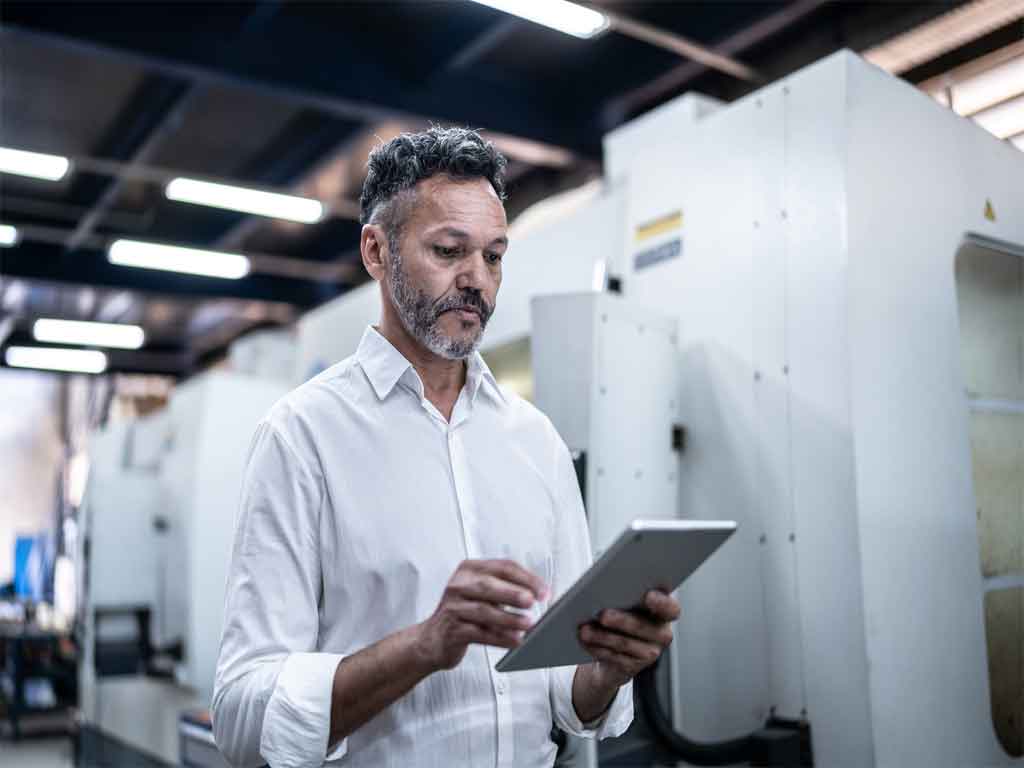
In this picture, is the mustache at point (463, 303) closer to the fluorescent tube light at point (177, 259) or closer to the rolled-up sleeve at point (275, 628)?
the rolled-up sleeve at point (275, 628)

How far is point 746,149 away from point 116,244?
17.1ft

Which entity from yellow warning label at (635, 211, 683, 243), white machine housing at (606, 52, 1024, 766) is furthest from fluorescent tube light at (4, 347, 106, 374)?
white machine housing at (606, 52, 1024, 766)

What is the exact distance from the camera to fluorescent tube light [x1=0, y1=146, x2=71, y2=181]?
4867mm

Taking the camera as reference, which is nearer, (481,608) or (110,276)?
(481,608)

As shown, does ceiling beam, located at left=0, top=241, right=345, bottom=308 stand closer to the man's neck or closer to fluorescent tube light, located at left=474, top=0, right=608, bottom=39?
fluorescent tube light, located at left=474, top=0, right=608, bottom=39

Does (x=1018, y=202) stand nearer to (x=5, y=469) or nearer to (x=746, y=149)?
(x=746, y=149)

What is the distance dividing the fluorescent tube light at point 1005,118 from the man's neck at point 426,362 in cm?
113

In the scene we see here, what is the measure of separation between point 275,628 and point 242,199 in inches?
188

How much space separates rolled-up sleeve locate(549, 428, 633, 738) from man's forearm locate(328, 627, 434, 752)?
0.36 metres

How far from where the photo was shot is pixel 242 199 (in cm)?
551

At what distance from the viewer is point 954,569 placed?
2.03 meters

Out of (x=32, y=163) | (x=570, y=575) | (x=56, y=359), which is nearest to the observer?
(x=570, y=575)

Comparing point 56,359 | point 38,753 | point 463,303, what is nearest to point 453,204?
point 463,303

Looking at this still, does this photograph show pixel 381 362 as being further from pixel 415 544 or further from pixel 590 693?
pixel 590 693
